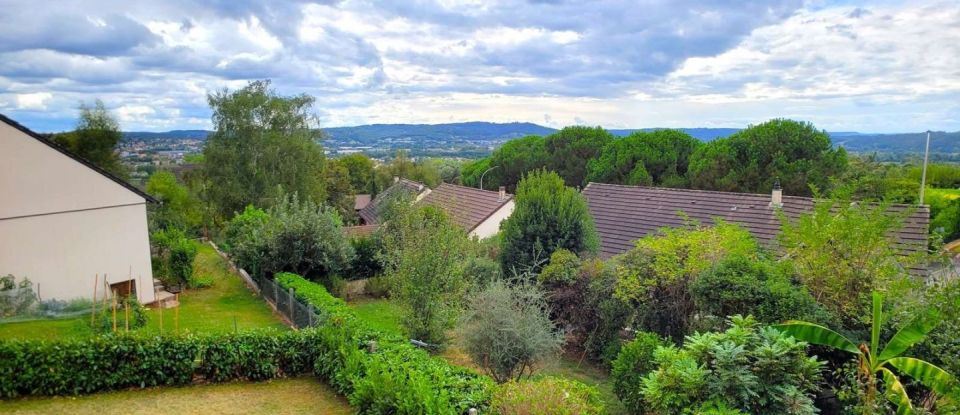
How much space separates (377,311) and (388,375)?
33.3ft

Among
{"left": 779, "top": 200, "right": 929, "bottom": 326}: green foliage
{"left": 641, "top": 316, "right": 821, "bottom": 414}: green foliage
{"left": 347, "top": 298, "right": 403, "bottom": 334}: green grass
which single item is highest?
{"left": 779, "top": 200, "right": 929, "bottom": 326}: green foliage

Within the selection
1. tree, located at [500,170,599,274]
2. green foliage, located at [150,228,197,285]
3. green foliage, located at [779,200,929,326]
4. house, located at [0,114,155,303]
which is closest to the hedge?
tree, located at [500,170,599,274]

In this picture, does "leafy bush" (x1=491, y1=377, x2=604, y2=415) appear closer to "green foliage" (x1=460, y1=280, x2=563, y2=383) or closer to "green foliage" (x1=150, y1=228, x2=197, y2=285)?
"green foliage" (x1=460, y1=280, x2=563, y2=383)

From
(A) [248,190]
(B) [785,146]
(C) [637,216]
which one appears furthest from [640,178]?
(A) [248,190]

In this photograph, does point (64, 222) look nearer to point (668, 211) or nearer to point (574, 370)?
point (574, 370)

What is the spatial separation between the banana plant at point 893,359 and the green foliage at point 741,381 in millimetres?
1017

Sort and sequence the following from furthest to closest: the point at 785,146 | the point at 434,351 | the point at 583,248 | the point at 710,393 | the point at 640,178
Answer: the point at 640,178
the point at 785,146
the point at 583,248
the point at 434,351
the point at 710,393

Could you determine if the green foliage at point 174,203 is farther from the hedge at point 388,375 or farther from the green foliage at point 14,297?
the hedge at point 388,375

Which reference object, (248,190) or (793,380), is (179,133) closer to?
(248,190)

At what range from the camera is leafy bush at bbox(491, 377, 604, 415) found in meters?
7.30

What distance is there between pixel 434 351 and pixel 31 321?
11.8 metres

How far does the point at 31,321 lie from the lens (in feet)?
50.5

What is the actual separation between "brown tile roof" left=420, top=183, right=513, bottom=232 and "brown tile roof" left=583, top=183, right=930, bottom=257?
203 inches

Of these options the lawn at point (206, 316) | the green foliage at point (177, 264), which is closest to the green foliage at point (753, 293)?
the lawn at point (206, 316)
